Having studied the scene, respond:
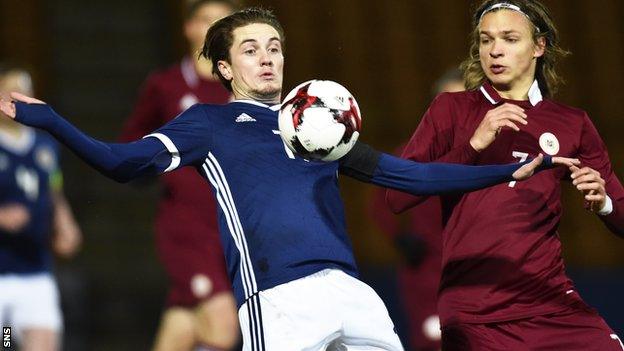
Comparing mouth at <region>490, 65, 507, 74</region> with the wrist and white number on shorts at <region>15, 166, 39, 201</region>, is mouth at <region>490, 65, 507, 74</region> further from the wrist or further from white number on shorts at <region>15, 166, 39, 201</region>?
white number on shorts at <region>15, 166, 39, 201</region>

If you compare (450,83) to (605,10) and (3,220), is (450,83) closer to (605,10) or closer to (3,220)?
(3,220)

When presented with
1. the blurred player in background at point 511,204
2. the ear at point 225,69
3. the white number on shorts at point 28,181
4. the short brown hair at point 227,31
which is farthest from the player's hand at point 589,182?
the white number on shorts at point 28,181

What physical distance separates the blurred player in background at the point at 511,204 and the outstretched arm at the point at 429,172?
0.51ft

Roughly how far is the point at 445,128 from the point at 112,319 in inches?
204

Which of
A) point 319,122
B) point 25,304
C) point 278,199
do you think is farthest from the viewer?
point 25,304

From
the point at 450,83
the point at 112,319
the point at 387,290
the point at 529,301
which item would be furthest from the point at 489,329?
the point at 112,319

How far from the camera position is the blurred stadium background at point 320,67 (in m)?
9.98

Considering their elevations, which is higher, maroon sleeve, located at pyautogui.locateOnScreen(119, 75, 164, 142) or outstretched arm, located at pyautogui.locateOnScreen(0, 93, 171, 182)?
outstretched arm, located at pyautogui.locateOnScreen(0, 93, 171, 182)

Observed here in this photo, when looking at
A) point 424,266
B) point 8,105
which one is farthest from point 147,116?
point 8,105

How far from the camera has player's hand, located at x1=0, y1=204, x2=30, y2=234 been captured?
6652 mm

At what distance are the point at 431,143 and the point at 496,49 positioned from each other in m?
0.41

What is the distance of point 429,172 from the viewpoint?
4.17 meters

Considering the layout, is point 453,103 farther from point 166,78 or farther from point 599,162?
point 166,78

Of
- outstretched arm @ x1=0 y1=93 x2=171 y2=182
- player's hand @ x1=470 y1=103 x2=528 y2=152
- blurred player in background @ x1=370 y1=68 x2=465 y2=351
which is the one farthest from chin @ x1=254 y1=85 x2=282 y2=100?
blurred player in background @ x1=370 y1=68 x2=465 y2=351
